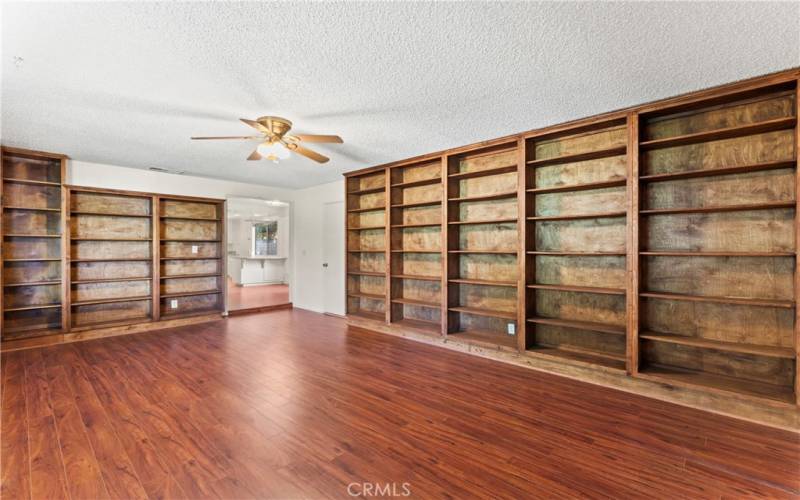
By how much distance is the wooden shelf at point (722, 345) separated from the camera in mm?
2424

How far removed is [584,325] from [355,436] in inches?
92.4

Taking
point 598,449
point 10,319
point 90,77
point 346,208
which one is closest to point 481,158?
point 346,208

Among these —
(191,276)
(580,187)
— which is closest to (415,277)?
(580,187)

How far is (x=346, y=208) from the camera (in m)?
5.54

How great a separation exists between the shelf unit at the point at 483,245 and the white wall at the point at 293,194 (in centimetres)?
242

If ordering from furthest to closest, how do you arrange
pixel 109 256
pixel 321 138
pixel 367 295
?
pixel 367 295 → pixel 109 256 → pixel 321 138

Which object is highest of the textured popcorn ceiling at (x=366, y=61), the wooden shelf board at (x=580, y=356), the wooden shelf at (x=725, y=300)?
the textured popcorn ceiling at (x=366, y=61)

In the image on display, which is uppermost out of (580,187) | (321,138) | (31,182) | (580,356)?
(321,138)

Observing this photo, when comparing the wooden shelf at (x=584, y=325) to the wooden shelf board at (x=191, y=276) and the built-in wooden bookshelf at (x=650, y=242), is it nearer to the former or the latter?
the built-in wooden bookshelf at (x=650, y=242)

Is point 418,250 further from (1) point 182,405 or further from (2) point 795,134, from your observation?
(2) point 795,134

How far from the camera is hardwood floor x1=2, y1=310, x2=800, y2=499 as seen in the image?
5.87 feet

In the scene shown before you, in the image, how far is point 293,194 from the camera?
705cm

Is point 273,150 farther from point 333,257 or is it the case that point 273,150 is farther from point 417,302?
point 333,257

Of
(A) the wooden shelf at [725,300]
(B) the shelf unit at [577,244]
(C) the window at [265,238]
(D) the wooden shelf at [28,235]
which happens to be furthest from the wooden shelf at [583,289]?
(D) the wooden shelf at [28,235]
